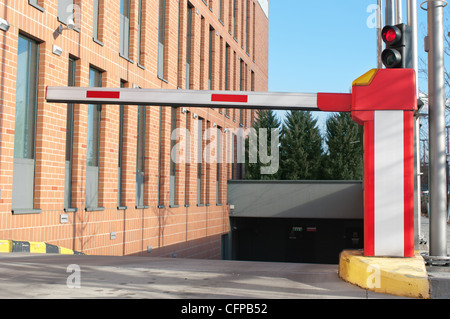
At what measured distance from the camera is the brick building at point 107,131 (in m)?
10.4

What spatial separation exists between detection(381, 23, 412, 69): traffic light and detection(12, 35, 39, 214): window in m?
6.95

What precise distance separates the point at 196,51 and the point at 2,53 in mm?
11844

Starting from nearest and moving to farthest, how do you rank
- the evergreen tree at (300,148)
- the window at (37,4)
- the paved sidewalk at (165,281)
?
the paved sidewalk at (165,281)
the window at (37,4)
the evergreen tree at (300,148)

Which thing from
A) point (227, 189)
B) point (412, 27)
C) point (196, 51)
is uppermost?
point (196, 51)

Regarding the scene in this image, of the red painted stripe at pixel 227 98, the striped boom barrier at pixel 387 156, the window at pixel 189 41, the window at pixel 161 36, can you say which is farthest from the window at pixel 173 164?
the striped boom barrier at pixel 387 156

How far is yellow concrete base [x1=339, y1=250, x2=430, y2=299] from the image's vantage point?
5.29 meters

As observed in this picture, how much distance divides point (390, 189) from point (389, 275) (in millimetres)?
1173

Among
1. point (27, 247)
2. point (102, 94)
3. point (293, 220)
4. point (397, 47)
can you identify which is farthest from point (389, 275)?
point (293, 220)

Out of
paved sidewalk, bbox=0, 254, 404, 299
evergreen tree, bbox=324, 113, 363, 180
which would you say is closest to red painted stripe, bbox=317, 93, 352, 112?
paved sidewalk, bbox=0, 254, 404, 299

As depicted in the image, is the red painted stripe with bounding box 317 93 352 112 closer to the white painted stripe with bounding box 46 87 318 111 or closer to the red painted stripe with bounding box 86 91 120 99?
the white painted stripe with bounding box 46 87 318 111

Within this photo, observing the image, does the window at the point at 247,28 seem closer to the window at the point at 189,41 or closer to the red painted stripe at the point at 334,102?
the window at the point at 189,41
